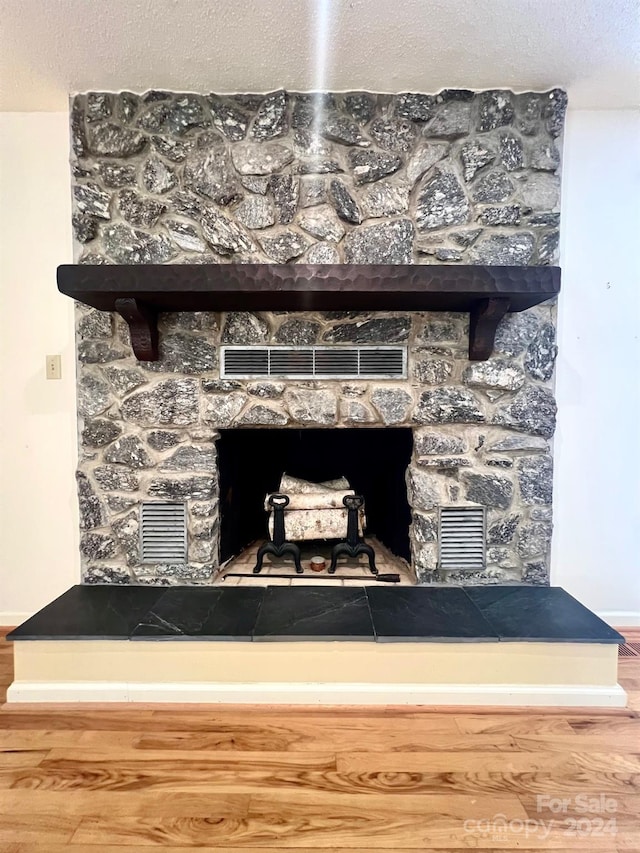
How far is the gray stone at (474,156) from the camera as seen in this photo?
1602mm

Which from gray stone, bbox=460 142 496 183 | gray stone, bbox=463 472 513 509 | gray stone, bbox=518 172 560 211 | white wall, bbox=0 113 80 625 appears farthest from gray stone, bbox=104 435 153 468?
gray stone, bbox=518 172 560 211

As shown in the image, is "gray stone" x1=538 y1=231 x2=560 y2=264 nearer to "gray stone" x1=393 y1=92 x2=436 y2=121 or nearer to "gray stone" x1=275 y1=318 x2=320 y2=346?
"gray stone" x1=393 y1=92 x2=436 y2=121

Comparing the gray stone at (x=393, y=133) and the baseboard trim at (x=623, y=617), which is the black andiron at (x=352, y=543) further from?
the gray stone at (x=393, y=133)

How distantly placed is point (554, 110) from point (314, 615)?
6.85 ft

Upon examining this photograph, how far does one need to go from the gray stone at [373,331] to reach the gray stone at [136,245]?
2.30 ft

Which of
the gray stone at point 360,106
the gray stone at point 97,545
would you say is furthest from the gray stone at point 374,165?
the gray stone at point 97,545

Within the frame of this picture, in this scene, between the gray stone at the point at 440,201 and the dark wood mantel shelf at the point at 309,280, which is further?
the gray stone at the point at 440,201

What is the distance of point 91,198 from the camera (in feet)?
5.29

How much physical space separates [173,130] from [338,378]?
1.13 meters

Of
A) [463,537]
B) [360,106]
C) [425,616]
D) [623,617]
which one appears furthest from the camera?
[623,617]

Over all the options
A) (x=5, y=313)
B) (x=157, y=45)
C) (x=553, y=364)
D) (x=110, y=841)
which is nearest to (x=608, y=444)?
(x=553, y=364)

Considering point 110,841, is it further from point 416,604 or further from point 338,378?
point 338,378

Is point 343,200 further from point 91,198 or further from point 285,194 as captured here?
point 91,198

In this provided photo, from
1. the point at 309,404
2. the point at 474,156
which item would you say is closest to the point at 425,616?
the point at 309,404
